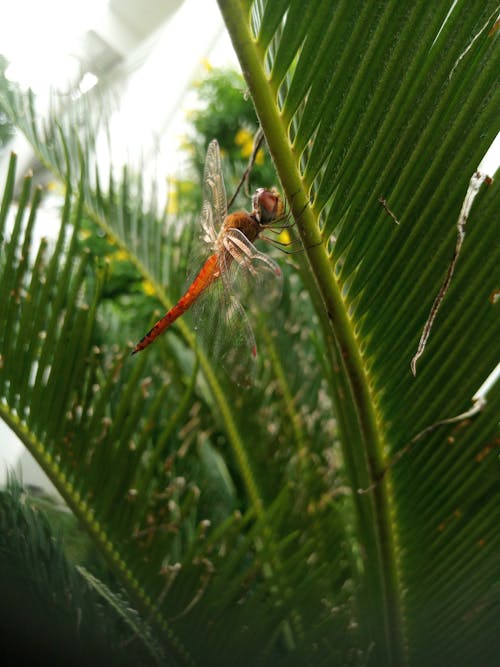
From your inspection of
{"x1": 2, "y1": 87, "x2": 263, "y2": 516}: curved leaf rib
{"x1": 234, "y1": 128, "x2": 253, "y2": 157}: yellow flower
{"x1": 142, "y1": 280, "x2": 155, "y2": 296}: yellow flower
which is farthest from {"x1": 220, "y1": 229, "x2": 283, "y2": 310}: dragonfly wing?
{"x1": 234, "y1": 128, "x2": 253, "y2": 157}: yellow flower

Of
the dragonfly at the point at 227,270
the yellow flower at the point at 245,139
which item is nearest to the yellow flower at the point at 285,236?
the dragonfly at the point at 227,270

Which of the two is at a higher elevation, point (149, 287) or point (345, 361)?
point (149, 287)

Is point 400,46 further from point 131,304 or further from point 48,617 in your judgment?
point 131,304

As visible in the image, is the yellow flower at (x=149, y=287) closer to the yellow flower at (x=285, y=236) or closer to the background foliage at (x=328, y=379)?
the background foliage at (x=328, y=379)

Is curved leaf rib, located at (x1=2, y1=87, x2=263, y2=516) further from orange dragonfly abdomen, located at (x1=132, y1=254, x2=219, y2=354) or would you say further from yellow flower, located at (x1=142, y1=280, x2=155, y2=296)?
orange dragonfly abdomen, located at (x1=132, y1=254, x2=219, y2=354)

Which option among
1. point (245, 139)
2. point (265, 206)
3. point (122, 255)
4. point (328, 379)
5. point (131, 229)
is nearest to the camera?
point (265, 206)

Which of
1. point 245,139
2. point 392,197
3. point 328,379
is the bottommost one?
point 328,379

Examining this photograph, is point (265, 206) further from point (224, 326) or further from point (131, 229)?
point (131, 229)

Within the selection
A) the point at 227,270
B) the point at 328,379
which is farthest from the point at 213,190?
the point at 328,379
